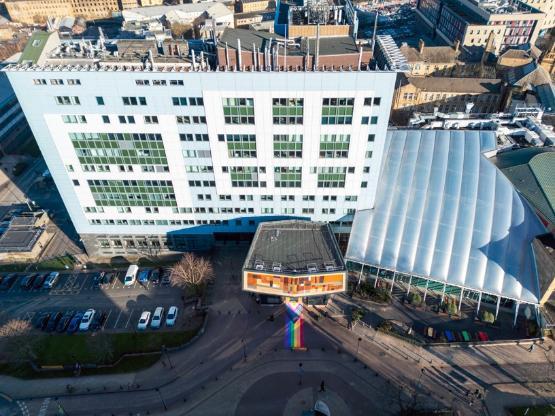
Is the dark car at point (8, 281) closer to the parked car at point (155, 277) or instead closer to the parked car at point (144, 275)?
the parked car at point (144, 275)

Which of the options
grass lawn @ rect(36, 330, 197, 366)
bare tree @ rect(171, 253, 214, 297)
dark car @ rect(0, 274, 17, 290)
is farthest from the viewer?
dark car @ rect(0, 274, 17, 290)

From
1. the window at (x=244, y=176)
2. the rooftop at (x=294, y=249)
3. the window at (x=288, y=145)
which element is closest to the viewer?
the rooftop at (x=294, y=249)

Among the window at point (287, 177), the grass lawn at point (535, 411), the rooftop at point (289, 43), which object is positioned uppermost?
the rooftop at point (289, 43)

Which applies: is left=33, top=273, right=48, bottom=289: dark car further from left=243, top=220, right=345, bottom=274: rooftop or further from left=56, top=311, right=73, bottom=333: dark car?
left=243, top=220, right=345, bottom=274: rooftop

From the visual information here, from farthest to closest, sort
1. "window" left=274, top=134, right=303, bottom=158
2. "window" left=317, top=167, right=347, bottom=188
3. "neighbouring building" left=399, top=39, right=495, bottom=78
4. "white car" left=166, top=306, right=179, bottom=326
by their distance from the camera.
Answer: "neighbouring building" left=399, top=39, right=495, bottom=78, "window" left=317, top=167, right=347, bottom=188, "white car" left=166, top=306, right=179, bottom=326, "window" left=274, top=134, right=303, bottom=158

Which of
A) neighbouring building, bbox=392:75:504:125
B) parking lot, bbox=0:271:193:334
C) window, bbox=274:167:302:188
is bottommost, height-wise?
parking lot, bbox=0:271:193:334

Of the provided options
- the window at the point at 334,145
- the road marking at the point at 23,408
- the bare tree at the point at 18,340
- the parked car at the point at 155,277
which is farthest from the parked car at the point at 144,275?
the window at the point at 334,145

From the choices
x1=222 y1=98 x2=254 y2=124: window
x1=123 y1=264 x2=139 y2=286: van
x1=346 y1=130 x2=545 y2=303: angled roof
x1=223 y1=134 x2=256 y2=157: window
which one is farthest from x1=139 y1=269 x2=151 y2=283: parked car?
x1=346 y1=130 x2=545 y2=303: angled roof
